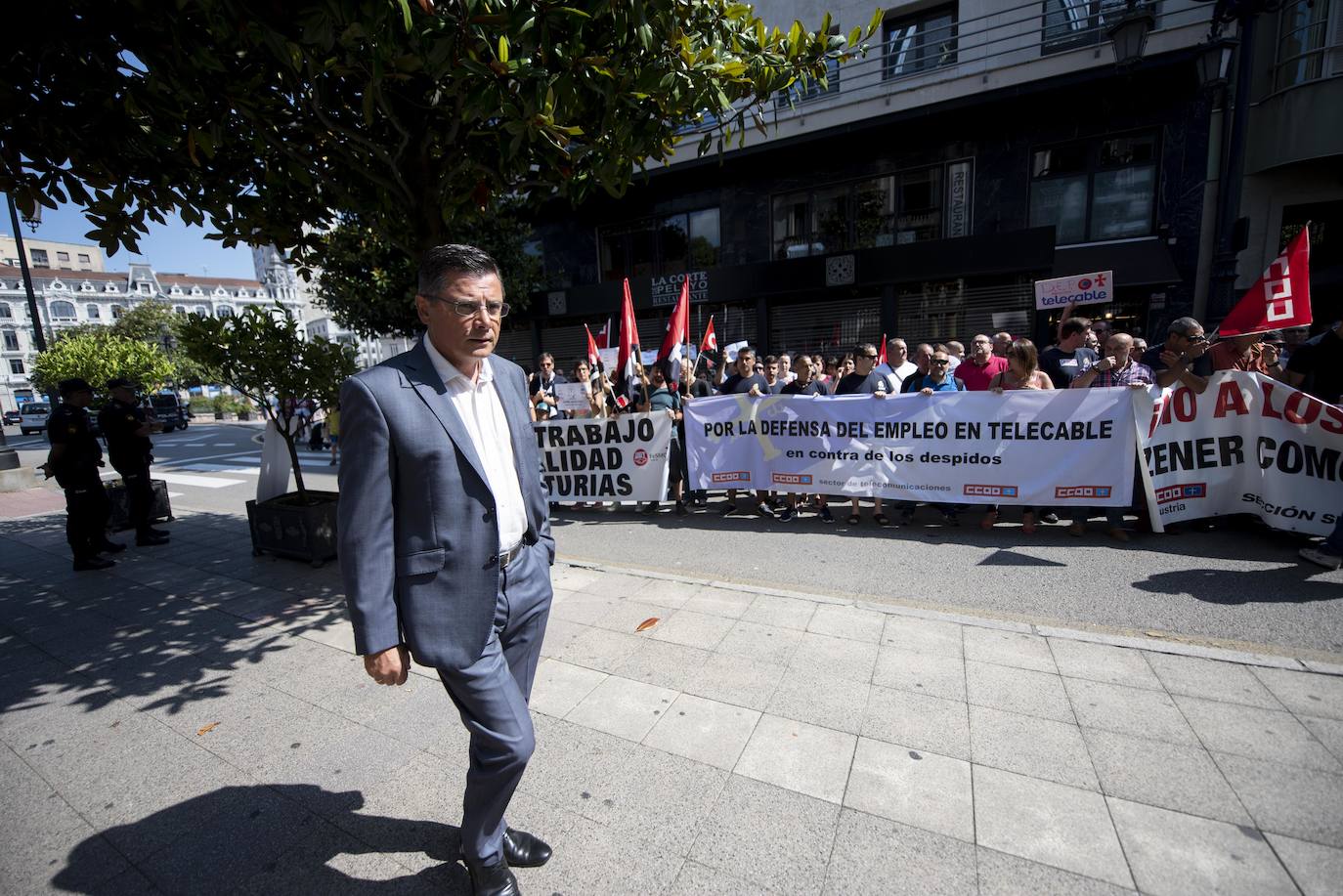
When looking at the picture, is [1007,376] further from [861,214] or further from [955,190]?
[861,214]

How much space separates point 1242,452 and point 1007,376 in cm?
198

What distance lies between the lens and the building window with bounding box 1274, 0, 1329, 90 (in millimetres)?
10406

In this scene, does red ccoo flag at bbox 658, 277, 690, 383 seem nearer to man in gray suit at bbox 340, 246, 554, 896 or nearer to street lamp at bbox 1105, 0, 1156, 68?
man in gray suit at bbox 340, 246, 554, 896

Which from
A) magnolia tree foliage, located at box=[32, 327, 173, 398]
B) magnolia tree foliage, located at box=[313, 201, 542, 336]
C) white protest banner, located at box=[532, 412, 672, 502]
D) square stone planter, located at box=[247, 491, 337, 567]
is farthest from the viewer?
magnolia tree foliage, located at box=[313, 201, 542, 336]

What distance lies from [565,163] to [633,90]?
0.95 metres

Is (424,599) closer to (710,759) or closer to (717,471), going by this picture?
(710,759)

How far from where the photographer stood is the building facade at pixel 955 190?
36.9 feet

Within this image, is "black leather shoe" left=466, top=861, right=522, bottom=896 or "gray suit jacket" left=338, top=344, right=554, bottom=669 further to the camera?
"black leather shoe" left=466, top=861, right=522, bottom=896

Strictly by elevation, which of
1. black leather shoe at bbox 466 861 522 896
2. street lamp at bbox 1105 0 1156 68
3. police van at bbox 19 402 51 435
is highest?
street lamp at bbox 1105 0 1156 68

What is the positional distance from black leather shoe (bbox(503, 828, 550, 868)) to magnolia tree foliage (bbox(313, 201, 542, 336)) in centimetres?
1196

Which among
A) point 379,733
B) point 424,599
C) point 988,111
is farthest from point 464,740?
point 988,111

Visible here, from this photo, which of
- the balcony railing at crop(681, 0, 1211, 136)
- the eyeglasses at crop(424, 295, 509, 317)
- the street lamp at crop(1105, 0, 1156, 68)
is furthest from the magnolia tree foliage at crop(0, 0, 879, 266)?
the balcony railing at crop(681, 0, 1211, 136)

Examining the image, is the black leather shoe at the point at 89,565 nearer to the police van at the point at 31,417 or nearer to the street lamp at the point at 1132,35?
the street lamp at the point at 1132,35

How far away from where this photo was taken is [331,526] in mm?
5406
